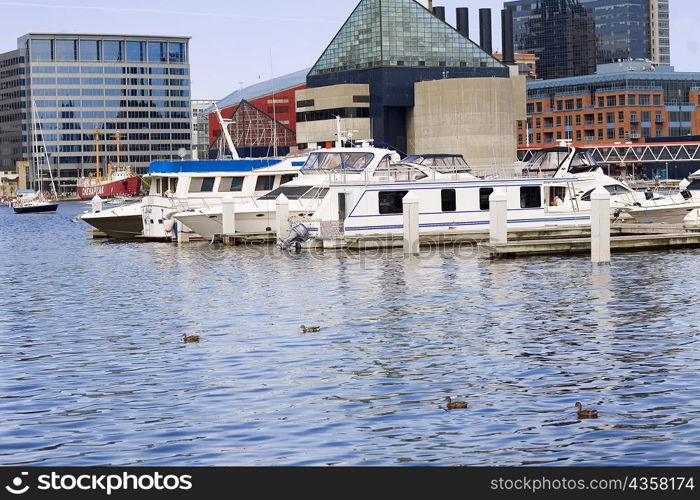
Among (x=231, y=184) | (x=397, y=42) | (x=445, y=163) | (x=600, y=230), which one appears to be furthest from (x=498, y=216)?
(x=397, y=42)

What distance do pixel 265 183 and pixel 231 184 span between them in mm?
1885

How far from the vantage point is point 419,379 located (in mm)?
23312

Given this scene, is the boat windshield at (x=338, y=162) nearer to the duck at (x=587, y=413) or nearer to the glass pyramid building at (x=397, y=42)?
the duck at (x=587, y=413)

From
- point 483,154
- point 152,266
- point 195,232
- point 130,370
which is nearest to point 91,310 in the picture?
point 130,370

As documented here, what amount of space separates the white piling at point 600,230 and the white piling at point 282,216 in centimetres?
1583

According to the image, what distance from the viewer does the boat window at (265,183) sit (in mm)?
67375

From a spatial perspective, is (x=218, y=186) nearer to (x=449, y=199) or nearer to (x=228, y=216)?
(x=228, y=216)

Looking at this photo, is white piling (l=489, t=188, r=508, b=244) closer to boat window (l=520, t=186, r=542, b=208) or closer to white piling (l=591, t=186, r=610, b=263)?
white piling (l=591, t=186, r=610, b=263)

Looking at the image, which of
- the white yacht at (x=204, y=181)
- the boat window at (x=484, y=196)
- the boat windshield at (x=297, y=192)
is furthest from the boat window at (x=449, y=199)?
the white yacht at (x=204, y=181)

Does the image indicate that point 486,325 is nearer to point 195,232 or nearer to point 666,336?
point 666,336

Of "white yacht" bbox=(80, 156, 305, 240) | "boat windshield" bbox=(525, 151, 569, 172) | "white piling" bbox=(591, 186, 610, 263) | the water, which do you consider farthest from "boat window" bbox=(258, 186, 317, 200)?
"white piling" bbox=(591, 186, 610, 263)

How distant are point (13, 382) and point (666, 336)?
14.5 meters

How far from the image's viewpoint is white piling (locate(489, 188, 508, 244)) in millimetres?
48125

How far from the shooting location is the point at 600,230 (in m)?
45.4
